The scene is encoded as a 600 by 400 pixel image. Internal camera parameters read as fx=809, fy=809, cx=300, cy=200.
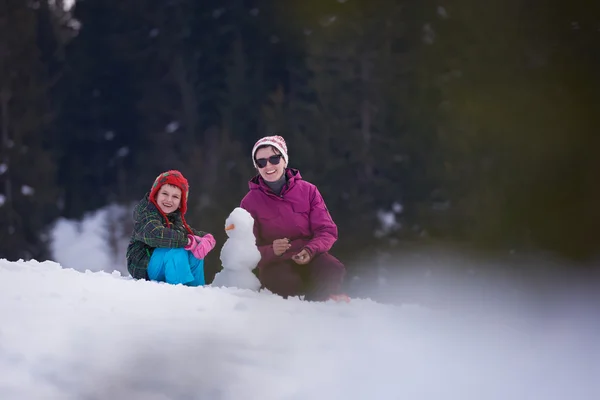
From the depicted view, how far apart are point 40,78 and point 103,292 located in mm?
19954

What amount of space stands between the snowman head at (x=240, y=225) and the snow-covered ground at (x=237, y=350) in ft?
1.39

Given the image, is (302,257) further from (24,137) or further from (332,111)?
(24,137)

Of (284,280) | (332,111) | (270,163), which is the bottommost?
(284,280)

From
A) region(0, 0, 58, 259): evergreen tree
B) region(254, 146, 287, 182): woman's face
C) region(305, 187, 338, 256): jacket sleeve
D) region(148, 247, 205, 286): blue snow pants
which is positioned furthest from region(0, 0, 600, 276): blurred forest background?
region(148, 247, 205, 286): blue snow pants

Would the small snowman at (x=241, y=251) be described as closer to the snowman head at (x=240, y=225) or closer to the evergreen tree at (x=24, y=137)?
the snowman head at (x=240, y=225)

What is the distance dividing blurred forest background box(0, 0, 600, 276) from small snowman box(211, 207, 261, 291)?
12718 mm

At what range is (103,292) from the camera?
3928mm

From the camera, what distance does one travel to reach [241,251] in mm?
4898

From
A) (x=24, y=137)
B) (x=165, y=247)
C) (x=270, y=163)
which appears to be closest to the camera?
(x=165, y=247)

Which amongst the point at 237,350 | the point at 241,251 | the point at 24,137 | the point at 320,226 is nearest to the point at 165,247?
the point at 241,251

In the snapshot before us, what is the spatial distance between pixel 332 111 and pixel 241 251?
1625 centimetres

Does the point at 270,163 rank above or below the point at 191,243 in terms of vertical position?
above

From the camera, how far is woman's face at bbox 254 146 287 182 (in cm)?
496

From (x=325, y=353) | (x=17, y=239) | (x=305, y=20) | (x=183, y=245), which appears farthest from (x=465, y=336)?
(x=305, y=20)
